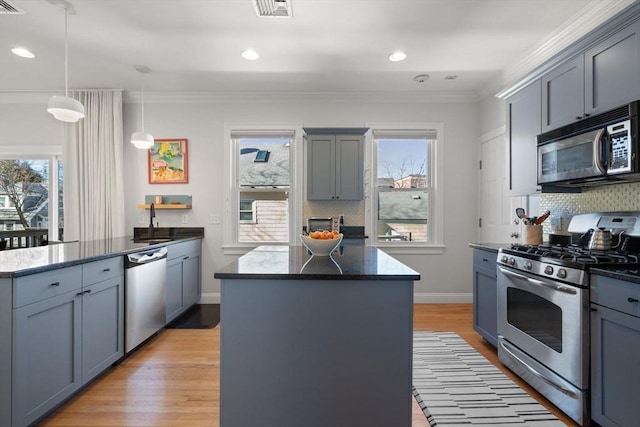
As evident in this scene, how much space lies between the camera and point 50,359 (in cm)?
182

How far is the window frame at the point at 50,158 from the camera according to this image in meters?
4.26

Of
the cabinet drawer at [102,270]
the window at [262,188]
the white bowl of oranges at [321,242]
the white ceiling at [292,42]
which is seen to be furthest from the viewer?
the window at [262,188]

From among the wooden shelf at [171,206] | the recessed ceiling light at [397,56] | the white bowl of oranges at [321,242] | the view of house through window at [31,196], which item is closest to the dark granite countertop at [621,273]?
the white bowl of oranges at [321,242]

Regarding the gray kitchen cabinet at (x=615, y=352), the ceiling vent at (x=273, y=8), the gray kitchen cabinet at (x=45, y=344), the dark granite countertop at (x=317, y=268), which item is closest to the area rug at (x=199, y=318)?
the gray kitchen cabinet at (x=45, y=344)

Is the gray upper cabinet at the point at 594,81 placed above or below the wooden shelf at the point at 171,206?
above

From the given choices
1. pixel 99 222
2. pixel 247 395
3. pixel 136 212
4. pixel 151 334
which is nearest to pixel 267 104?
pixel 136 212

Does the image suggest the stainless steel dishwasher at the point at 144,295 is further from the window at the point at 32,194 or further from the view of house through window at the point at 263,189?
the window at the point at 32,194

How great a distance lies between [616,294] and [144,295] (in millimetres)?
3291

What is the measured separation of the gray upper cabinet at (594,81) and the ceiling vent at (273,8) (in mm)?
2109

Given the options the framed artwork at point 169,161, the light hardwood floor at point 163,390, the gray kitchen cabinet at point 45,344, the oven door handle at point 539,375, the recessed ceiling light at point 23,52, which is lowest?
the light hardwood floor at point 163,390

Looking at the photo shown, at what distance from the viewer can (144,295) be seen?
283 centimetres

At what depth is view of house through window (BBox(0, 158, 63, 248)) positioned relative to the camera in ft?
14.1

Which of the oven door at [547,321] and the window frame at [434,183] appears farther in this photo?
the window frame at [434,183]

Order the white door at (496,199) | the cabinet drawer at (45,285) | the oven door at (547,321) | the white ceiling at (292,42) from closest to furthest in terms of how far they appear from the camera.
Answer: the cabinet drawer at (45,285)
the oven door at (547,321)
the white ceiling at (292,42)
the white door at (496,199)
